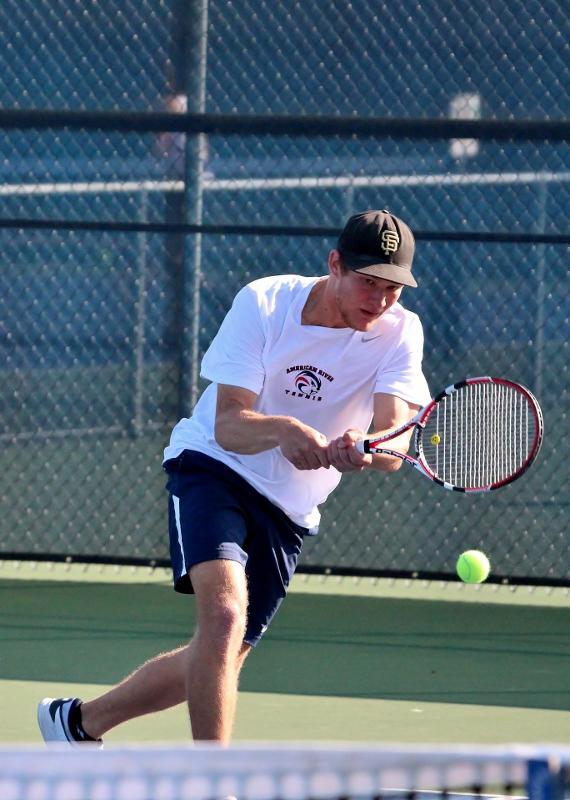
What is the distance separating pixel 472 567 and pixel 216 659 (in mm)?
2471

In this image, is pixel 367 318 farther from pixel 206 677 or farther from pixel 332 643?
pixel 332 643

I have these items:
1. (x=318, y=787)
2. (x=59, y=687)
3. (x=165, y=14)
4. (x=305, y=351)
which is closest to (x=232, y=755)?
(x=318, y=787)

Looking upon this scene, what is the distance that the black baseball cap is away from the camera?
3.64 m

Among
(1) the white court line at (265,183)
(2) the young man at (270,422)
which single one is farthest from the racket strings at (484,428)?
(1) the white court line at (265,183)

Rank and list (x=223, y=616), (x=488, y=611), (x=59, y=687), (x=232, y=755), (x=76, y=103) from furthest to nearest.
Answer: (x=76, y=103), (x=488, y=611), (x=59, y=687), (x=223, y=616), (x=232, y=755)

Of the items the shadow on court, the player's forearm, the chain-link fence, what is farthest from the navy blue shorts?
the chain-link fence

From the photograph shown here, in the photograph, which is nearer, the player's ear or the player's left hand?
the player's left hand

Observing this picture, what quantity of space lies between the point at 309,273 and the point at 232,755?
6.32 meters

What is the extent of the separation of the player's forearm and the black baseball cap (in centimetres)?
38

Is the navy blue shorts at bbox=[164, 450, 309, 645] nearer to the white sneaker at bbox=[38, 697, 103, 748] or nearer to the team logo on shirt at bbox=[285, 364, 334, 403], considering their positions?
the team logo on shirt at bbox=[285, 364, 334, 403]

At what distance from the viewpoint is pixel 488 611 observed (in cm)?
650

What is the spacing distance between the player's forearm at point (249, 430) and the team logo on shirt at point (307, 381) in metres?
0.11

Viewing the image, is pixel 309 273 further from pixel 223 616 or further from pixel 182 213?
pixel 223 616

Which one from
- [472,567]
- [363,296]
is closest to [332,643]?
[472,567]
